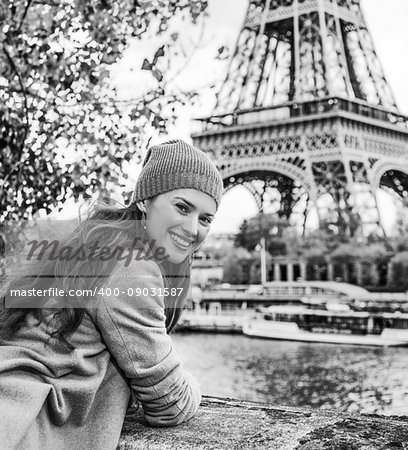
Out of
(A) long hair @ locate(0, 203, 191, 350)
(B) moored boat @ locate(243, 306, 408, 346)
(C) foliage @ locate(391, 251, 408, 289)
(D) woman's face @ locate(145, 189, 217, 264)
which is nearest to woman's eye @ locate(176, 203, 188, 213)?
(D) woman's face @ locate(145, 189, 217, 264)

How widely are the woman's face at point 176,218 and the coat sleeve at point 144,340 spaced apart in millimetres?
147

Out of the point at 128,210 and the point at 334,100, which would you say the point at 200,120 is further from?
the point at 128,210

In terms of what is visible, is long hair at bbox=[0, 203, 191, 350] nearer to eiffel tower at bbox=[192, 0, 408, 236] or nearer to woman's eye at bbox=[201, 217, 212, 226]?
woman's eye at bbox=[201, 217, 212, 226]

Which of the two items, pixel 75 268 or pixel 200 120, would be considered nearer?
pixel 75 268

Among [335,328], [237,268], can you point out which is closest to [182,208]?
[335,328]

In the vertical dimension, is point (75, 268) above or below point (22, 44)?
below

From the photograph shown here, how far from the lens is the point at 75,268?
2.05 metres

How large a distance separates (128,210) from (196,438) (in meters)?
0.73

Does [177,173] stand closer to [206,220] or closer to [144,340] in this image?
[206,220]

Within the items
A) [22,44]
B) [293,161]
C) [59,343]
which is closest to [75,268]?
[59,343]

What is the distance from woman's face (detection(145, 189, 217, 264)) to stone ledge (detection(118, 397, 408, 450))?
49 centimetres

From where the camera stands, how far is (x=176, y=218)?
Result: 214 centimetres

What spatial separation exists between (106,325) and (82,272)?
0.19 m

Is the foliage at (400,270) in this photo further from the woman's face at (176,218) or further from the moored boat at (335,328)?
the woman's face at (176,218)
